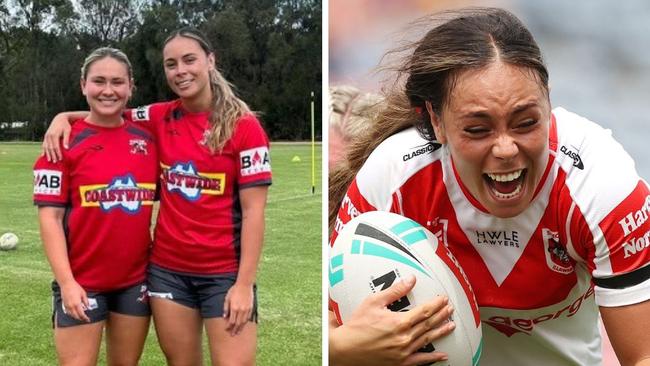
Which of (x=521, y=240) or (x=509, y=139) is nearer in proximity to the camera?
(x=509, y=139)

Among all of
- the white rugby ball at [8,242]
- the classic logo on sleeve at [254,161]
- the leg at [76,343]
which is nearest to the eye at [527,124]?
the classic logo on sleeve at [254,161]

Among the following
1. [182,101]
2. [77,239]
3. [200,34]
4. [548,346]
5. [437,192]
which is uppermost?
[200,34]

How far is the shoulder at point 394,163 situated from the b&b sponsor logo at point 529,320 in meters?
0.27

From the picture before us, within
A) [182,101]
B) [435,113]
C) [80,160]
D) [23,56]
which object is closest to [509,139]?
[435,113]

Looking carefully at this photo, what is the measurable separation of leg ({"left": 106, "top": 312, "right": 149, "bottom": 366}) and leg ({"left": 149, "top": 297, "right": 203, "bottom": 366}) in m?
0.04

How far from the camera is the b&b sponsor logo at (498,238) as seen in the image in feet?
3.43

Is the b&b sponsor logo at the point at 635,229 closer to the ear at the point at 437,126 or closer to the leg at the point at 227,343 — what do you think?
the ear at the point at 437,126

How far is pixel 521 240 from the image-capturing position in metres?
1.04

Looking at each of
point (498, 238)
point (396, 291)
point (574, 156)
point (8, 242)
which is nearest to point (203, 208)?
point (396, 291)

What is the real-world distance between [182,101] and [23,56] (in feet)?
1.69

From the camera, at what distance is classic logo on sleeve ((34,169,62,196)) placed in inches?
45.9

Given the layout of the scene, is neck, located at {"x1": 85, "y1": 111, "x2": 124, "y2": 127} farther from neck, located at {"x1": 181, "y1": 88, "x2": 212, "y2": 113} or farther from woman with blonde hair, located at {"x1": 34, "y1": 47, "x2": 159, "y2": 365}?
neck, located at {"x1": 181, "y1": 88, "x2": 212, "y2": 113}

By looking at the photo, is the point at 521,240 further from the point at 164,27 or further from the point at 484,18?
the point at 164,27

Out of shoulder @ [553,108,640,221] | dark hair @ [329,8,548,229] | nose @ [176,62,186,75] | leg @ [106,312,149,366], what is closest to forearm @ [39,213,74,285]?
leg @ [106,312,149,366]
